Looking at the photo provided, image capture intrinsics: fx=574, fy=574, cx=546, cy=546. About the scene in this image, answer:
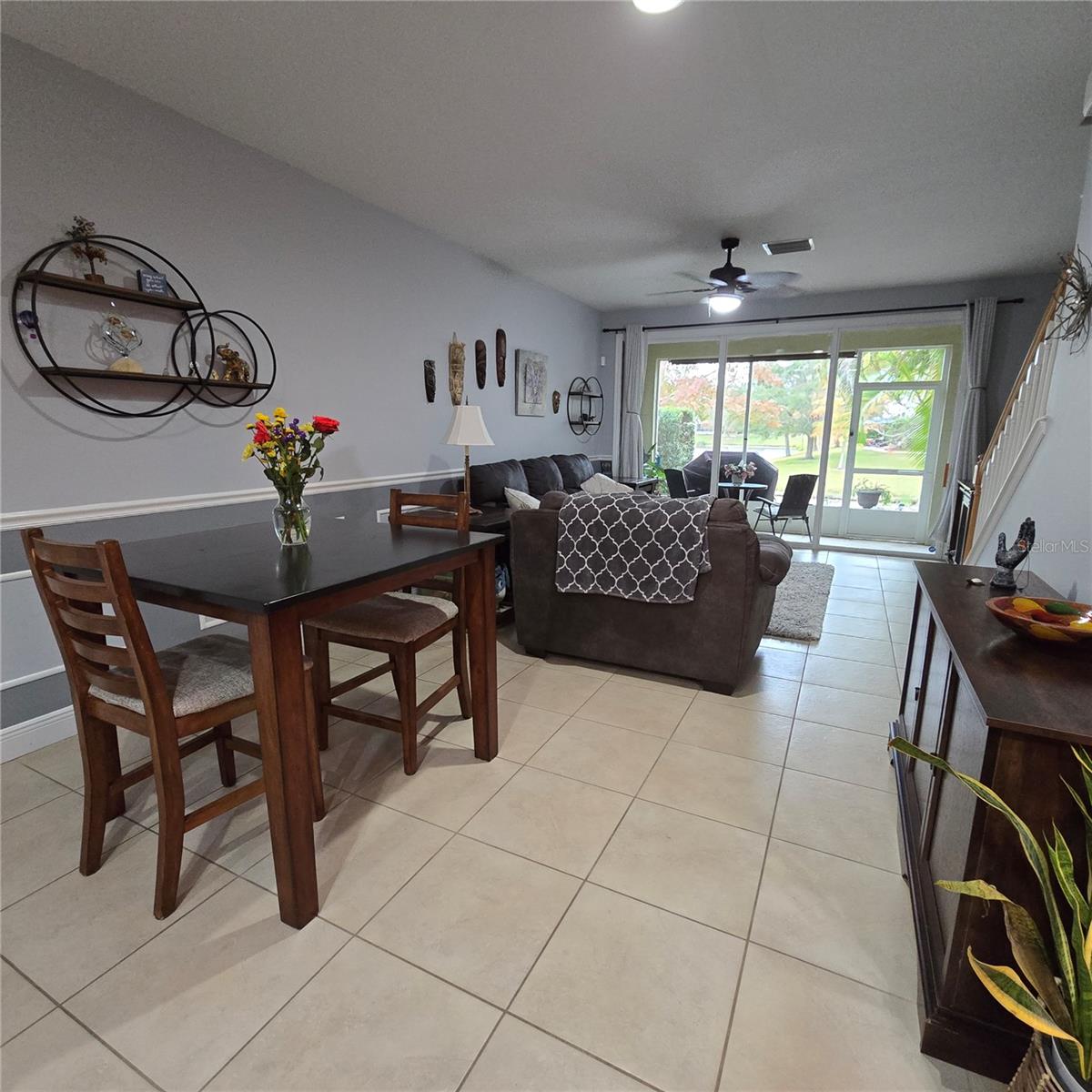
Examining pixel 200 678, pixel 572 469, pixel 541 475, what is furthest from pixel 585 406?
pixel 200 678

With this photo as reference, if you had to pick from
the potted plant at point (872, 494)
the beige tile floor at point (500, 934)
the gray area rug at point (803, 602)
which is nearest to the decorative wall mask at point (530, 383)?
the gray area rug at point (803, 602)

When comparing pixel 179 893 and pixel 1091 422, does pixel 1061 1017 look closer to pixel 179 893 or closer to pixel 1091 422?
pixel 1091 422

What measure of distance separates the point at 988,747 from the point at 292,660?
1.44m

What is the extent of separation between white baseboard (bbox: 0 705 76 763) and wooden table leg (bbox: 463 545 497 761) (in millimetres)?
A: 1515

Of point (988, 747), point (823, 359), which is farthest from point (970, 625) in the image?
point (823, 359)

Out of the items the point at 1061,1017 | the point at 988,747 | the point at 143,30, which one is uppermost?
the point at 143,30

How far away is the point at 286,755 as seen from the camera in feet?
4.56

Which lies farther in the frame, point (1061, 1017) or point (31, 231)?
point (31, 231)

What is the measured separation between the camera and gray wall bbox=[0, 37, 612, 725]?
215cm

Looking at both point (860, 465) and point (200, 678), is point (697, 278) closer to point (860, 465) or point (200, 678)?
point (860, 465)

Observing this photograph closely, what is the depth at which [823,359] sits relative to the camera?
641cm

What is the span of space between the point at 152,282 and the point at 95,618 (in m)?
1.78

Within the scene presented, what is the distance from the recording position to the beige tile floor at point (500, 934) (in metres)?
1.17

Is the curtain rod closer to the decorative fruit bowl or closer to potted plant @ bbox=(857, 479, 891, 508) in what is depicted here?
potted plant @ bbox=(857, 479, 891, 508)
